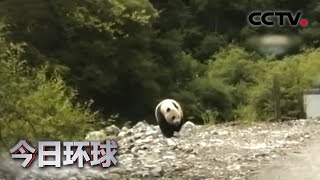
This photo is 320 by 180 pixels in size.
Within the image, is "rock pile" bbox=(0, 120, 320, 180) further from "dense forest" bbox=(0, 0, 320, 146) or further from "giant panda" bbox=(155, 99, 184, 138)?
"dense forest" bbox=(0, 0, 320, 146)

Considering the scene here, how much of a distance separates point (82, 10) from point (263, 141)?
4.68 feet

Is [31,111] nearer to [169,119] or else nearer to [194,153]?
[194,153]

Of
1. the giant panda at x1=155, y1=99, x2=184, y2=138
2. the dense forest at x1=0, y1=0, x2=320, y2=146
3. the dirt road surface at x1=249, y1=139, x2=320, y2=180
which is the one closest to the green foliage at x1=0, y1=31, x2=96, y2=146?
the dense forest at x1=0, y1=0, x2=320, y2=146

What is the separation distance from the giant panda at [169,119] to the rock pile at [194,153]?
6 centimetres

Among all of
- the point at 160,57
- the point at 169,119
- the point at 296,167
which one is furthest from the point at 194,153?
the point at 160,57

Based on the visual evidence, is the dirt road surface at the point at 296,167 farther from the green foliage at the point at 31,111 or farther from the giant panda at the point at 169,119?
the giant panda at the point at 169,119

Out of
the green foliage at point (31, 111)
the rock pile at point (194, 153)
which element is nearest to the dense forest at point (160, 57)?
the green foliage at point (31, 111)

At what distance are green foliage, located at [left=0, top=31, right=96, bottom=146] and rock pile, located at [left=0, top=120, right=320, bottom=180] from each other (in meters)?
0.12

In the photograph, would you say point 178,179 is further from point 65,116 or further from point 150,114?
point 150,114

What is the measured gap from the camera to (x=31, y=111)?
7.57ft

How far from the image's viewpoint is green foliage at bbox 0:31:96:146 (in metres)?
2.14

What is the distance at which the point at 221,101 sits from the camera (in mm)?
6527

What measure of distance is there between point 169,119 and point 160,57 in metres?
3.54

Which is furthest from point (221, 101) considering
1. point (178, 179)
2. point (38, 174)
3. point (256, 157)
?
point (38, 174)
